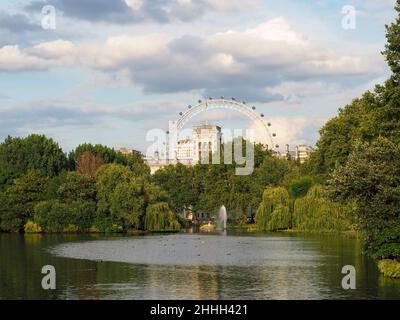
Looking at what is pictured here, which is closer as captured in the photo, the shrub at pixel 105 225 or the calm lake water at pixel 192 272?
the calm lake water at pixel 192 272

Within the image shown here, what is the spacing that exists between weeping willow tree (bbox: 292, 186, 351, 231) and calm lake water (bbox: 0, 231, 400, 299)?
1398cm

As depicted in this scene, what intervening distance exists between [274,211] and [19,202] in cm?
2424

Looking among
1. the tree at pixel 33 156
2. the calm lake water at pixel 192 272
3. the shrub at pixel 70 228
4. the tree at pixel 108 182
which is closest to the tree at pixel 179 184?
the tree at pixel 33 156

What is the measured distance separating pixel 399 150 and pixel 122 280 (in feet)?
38.0

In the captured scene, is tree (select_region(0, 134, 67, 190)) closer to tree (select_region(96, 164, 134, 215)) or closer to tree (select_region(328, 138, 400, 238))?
tree (select_region(96, 164, 134, 215))

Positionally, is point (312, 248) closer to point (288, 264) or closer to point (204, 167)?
point (288, 264)

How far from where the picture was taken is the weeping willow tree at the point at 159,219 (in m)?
65.3

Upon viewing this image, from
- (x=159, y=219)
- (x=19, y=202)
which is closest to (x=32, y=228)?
(x=19, y=202)

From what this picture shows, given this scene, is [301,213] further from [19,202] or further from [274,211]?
[19,202]

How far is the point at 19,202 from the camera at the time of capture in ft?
218

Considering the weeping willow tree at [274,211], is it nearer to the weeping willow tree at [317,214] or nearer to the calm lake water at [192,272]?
the weeping willow tree at [317,214]

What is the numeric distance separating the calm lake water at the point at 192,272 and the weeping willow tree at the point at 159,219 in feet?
71.5

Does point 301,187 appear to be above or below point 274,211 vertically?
above
